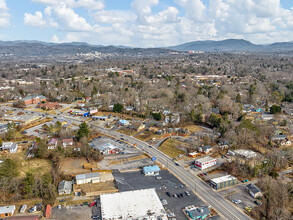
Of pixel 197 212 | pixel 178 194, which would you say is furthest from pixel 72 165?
pixel 197 212

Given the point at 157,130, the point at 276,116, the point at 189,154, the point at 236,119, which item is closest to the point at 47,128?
the point at 157,130

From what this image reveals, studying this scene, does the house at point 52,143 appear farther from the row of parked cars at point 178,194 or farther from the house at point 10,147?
the row of parked cars at point 178,194

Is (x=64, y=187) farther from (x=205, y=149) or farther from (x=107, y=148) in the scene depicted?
(x=205, y=149)

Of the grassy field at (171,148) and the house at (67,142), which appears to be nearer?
the grassy field at (171,148)

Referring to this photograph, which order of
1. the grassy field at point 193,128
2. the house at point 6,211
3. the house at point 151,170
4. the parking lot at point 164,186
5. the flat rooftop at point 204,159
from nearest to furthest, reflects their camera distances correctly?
the house at point 6,211, the parking lot at point 164,186, the house at point 151,170, the flat rooftop at point 204,159, the grassy field at point 193,128

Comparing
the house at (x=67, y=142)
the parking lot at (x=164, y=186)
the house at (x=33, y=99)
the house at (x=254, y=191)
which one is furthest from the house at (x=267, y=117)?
the house at (x=33, y=99)

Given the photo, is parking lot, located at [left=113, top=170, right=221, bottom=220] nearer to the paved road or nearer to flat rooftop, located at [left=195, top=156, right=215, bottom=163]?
the paved road
